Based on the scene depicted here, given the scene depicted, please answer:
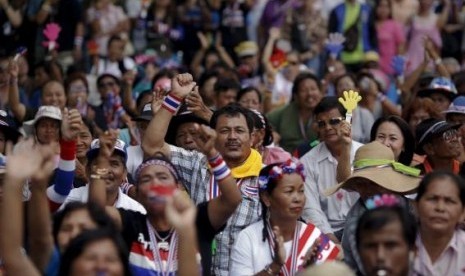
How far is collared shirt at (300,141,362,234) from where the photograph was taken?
9836 millimetres

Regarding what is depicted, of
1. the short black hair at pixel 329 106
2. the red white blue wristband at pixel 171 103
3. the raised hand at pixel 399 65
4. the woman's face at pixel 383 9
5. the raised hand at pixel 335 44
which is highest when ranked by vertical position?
the woman's face at pixel 383 9

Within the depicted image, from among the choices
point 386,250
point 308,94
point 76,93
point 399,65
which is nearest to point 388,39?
point 399,65

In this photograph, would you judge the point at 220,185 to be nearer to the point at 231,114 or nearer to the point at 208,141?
the point at 208,141

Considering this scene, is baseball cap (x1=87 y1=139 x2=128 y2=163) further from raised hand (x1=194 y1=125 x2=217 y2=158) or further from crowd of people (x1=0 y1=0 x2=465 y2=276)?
raised hand (x1=194 y1=125 x2=217 y2=158)

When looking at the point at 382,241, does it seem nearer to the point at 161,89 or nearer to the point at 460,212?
the point at 460,212

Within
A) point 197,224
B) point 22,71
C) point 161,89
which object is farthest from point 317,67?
point 197,224

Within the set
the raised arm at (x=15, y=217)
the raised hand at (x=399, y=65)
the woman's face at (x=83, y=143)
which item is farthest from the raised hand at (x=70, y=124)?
the raised hand at (x=399, y=65)

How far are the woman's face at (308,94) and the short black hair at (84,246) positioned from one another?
6441 mm

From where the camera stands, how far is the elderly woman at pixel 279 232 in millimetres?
7808

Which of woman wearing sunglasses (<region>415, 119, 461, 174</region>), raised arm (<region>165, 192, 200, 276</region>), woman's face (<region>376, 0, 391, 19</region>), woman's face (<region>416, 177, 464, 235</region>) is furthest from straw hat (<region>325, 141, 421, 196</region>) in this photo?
woman's face (<region>376, 0, 391, 19</region>)

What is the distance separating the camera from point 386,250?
267 inches

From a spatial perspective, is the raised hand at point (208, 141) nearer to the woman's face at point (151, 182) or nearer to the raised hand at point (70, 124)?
the woman's face at point (151, 182)

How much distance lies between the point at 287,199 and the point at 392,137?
240 centimetres

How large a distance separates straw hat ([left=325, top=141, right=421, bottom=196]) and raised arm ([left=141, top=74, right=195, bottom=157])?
122 centimetres
